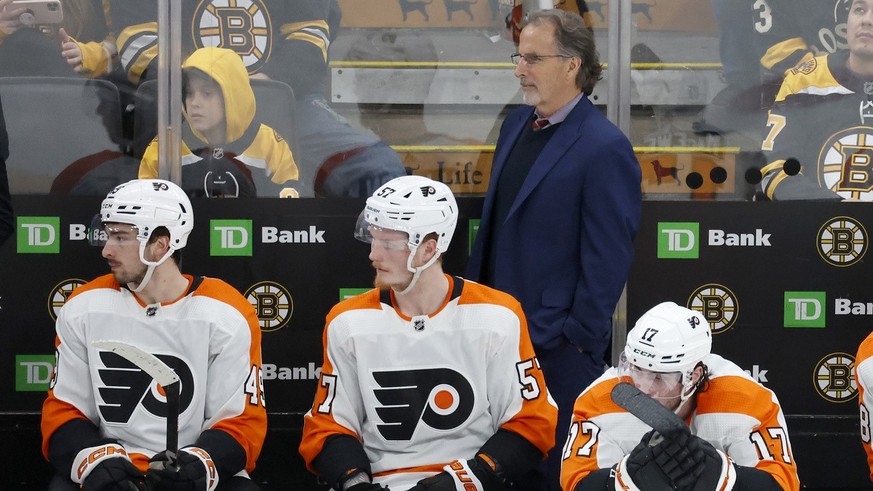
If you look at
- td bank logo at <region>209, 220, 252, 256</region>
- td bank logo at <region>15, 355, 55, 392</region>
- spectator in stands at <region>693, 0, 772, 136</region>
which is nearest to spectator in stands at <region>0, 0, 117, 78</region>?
td bank logo at <region>209, 220, 252, 256</region>

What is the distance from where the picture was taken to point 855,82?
14.0 feet

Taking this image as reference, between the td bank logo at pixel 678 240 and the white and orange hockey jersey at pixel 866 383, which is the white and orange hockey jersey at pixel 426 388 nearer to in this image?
the white and orange hockey jersey at pixel 866 383

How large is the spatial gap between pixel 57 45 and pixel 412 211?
1.60 metres

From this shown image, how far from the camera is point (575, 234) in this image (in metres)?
3.84

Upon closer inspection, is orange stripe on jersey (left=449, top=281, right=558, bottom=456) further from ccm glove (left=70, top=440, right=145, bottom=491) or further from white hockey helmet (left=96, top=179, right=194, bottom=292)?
ccm glove (left=70, top=440, right=145, bottom=491)

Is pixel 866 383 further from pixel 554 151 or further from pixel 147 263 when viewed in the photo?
pixel 147 263

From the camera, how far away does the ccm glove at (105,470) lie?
3.12 metres

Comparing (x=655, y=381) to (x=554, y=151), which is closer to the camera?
(x=655, y=381)

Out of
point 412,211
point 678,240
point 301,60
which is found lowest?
point 678,240

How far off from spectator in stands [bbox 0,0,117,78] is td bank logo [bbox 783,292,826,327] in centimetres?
242

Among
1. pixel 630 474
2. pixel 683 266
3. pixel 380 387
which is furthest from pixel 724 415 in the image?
pixel 683 266

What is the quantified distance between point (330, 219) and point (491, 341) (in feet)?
3.63

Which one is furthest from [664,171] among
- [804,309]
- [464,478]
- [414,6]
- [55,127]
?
[55,127]

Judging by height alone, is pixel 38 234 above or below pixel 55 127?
below
